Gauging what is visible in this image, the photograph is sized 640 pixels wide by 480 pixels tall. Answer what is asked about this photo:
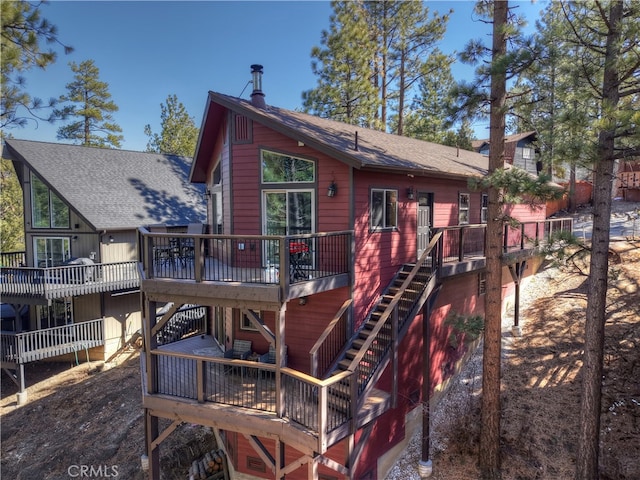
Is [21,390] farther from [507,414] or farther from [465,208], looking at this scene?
[465,208]

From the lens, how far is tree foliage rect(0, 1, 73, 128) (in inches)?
272

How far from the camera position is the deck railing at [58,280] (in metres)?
14.7

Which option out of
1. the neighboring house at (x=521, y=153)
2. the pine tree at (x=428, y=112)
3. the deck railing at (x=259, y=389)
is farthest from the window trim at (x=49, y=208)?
the neighboring house at (x=521, y=153)

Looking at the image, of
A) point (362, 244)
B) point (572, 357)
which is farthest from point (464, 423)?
point (362, 244)

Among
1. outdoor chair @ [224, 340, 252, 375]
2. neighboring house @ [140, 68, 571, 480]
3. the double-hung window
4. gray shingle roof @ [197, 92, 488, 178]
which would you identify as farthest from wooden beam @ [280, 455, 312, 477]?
the double-hung window

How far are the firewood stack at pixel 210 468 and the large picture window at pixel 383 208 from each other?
717 centimetres

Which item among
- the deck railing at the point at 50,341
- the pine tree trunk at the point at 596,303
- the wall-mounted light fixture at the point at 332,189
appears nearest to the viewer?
the pine tree trunk at the point at 596,303

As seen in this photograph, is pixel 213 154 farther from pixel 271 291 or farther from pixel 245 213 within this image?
pixel 271 291

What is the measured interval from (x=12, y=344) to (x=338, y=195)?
47.1 ft

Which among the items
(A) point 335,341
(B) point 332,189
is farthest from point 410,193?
(A) point 335,341

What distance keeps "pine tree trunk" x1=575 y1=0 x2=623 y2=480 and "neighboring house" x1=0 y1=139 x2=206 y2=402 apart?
15.1 metres

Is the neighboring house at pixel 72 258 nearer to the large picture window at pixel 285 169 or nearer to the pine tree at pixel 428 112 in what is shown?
the large picture window at pixel 285 169

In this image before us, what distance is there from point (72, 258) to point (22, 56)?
11.3 meters

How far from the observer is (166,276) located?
7957 mm
